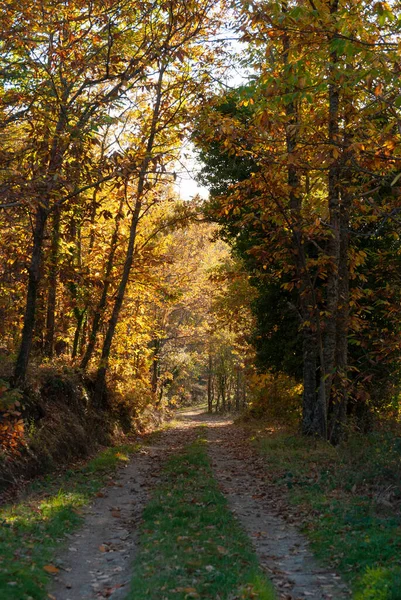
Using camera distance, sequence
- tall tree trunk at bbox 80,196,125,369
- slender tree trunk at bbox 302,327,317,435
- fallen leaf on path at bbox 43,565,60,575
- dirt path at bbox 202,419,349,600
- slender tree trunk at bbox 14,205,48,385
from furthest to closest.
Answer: tall tree trunk at bbox 80,196,125,369 < slender tree trunk at bbox 302,327,317,435 < slender tree trunk at bbox 14,205,48,385 < fallen leaf on path at bbox 43,565,60,575 < dirt path at bbox 202,419,349,600

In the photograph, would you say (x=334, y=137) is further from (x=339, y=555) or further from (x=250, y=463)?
(x=250, y=463)

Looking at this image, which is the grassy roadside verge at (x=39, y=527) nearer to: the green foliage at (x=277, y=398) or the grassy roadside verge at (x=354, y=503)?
the grassy roadside verge at (x=354, y=503)

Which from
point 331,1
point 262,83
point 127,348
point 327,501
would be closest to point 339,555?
point 327,501

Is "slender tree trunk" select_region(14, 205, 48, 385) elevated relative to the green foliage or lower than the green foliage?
elevated

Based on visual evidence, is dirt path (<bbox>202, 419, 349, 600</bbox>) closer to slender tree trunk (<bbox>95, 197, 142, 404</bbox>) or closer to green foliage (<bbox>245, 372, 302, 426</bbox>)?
slender tree trunk (<bbox>95, 197, 142, 404</bbox>)

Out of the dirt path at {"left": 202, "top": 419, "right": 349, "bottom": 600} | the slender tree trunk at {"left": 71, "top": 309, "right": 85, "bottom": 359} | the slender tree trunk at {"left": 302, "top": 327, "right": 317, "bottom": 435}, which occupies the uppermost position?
the slender tree trunk at {"left": 71, "top": 309, "right": 85, "bottom": 359}

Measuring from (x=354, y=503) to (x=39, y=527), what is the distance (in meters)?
5.03

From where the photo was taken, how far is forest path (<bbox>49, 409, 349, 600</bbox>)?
6.29 meters

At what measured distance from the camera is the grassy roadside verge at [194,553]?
586cm

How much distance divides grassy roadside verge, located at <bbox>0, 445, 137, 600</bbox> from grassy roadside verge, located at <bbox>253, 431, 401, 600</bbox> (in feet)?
11.4

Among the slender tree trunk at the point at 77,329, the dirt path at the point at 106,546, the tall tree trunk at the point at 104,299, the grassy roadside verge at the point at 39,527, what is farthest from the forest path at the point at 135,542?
the slender tree trunk at the point at 77,329

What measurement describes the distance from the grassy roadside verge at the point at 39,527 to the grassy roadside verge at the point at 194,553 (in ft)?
3.64

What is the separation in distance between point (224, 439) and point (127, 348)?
225 inches

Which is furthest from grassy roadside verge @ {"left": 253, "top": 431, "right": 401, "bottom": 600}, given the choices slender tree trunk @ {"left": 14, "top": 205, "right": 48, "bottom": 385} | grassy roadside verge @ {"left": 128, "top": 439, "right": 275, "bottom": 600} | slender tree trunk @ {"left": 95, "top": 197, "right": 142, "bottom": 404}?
slender tree trunk @ {"left": 95, "top": 197, "right": 142, "bottom": 404}
